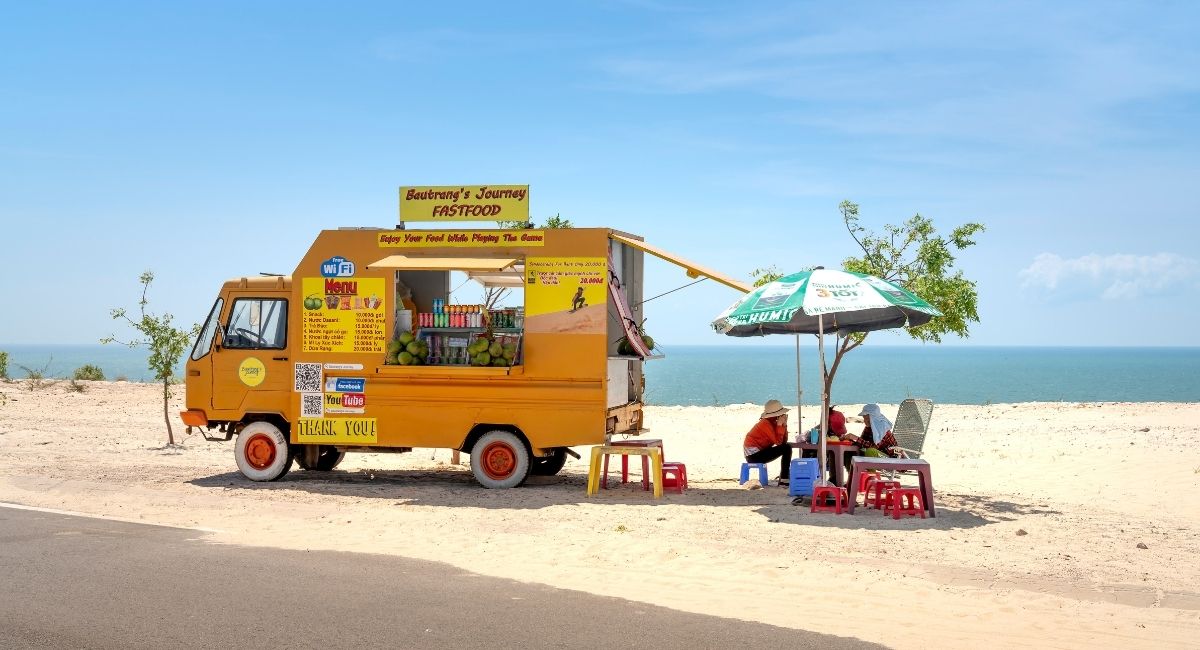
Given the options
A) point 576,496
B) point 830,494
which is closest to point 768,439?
point 830,494

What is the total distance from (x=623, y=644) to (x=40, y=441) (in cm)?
1447

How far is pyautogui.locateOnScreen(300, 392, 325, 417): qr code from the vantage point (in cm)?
1298

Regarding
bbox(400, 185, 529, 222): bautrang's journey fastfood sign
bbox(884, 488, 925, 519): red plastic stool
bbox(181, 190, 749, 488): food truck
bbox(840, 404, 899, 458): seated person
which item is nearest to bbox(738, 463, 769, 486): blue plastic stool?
bbox(840, 404, 899, 458): seated person

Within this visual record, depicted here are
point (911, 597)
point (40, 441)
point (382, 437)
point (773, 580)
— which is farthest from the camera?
point (40, 441)

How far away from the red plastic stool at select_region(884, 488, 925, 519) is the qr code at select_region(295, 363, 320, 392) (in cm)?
682

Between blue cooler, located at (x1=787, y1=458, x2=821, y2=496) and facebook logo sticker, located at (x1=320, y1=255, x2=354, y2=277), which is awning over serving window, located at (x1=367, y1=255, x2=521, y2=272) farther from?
blue cooler, located at (x1=787, y1=458, x2=821, y2=496)

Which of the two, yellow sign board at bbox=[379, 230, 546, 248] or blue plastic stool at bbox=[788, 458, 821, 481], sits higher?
yellow sign board at bbox=[379, 230, 546, 248]

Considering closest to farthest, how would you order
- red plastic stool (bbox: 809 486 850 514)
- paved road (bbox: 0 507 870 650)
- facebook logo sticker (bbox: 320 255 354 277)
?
paved road (bbox: 0 507 870 650) < red plastic stool (bbox: 809 486 850 514) < facebook logo sticker (bbox: 320 255 354 277)

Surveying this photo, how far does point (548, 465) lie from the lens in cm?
1427

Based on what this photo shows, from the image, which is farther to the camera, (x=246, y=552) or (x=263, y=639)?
(x=246, y=552)

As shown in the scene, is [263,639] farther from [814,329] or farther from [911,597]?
[814,329]

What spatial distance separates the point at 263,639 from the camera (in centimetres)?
623

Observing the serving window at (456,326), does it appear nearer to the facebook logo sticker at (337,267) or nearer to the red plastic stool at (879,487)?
the facebook logo sticker at (337,267)

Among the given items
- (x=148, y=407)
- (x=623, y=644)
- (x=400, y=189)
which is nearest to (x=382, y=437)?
(x=400, y=189)
